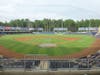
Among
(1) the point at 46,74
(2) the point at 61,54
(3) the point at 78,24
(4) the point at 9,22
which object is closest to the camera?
(1) the point at 46,74

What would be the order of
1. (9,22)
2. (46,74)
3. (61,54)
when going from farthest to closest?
(9,22), (61,54), (46,74)

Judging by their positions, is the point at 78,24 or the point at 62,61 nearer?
the point at 62,61

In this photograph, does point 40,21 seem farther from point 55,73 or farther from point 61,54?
point 55,73

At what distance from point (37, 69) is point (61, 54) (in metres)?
15.7

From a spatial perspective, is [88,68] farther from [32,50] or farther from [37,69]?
[32,50]

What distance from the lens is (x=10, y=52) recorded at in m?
41.3

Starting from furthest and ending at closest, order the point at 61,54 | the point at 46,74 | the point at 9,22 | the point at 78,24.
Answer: the point at 9,22 → the point at 78,24 → the point at 61,54 → the point at 46,74

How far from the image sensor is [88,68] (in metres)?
25.4

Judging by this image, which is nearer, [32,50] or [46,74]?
[46,74]

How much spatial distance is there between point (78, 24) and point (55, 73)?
4660 inches

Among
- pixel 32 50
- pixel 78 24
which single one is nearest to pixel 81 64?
pixel 32 50

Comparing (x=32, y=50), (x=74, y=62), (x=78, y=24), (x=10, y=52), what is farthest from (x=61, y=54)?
(x=78, y=24)

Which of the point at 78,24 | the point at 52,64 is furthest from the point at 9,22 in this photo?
the point at 52,64

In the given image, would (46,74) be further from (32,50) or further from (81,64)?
(32,50)
